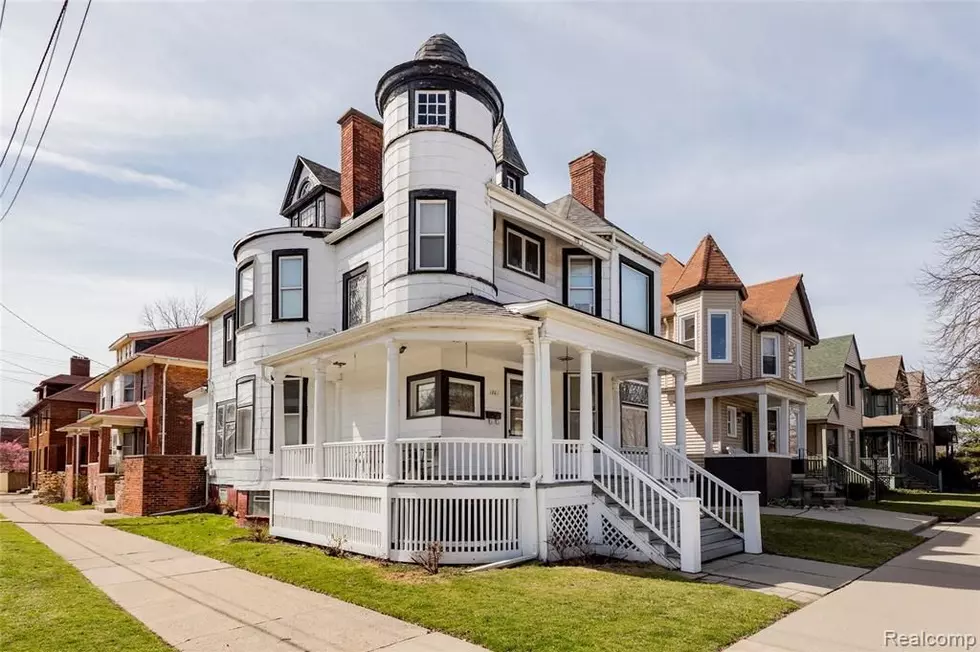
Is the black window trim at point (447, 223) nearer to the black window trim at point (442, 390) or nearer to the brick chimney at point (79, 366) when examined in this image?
the black window trim at point (442, 390)

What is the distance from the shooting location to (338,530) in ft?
42.9

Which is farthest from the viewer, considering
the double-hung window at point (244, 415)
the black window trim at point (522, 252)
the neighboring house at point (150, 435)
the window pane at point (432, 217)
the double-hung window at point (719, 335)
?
the double-hung window at point (719, 335)

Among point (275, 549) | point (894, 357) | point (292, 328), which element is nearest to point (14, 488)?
point (292, 328)

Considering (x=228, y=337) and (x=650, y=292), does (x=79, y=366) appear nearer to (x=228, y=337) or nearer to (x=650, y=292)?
(x=228, y=337)

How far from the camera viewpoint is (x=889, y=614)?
8320 millimetres

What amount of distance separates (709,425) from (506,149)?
11541 mm

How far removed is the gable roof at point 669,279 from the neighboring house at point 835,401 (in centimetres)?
1049

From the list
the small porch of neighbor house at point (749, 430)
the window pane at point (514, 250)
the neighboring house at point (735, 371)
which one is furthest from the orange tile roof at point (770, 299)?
the window pane at point (514, 250)

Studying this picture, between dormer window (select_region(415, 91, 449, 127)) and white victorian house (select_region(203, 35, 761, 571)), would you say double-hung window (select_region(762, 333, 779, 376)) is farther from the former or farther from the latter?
dormer window (select_region(415, 91, 449, 127))

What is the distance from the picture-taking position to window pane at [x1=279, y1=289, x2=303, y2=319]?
1734 cm

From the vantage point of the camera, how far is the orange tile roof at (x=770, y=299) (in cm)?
2762

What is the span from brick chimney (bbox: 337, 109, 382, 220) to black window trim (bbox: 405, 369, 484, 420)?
17.7ft

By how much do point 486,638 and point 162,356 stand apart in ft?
72.0

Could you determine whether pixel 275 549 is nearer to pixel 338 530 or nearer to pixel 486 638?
pixel 338 530
